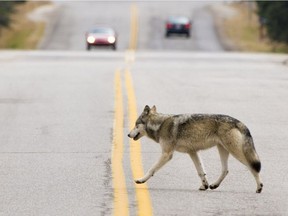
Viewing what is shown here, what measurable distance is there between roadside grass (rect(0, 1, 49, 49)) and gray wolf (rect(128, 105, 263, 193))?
207 feet

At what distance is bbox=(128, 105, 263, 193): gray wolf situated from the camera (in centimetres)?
973

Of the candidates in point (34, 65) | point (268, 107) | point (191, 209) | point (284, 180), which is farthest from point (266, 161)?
point (34, 65)

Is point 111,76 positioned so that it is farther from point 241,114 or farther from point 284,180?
point 284,180

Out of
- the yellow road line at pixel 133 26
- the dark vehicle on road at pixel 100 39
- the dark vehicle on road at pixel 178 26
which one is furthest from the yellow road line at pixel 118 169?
the dark vehicle on road at pixel 178 26

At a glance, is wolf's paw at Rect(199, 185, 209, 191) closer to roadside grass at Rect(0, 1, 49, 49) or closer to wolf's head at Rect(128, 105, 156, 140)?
wolf's head at Rect(128, 105, 156, 140)

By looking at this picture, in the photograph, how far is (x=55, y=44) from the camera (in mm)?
75875

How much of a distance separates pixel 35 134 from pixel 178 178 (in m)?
4.67

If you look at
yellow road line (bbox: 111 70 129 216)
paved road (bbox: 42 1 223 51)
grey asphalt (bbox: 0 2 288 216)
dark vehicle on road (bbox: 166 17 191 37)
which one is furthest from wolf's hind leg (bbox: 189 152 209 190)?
dark vehicle on road (bbox: 166 17 191 37)

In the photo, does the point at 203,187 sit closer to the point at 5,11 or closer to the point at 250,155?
the point at 250,155

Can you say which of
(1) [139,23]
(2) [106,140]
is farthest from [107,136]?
(1) [139,23]

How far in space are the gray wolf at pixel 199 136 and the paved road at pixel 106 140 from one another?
0.21m

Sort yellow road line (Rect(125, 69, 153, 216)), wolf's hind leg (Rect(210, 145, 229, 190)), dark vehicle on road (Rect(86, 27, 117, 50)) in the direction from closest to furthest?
yellow road line (Rect(125, 69, 153, 216)), wolf's hind leg (Rect(210, 145, 229, 190)), dark vehicle on road (Rect(86, 27, 117, 50))

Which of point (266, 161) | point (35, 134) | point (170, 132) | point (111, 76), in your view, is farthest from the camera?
point (111, 76)

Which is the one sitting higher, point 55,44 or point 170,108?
point 170,108
